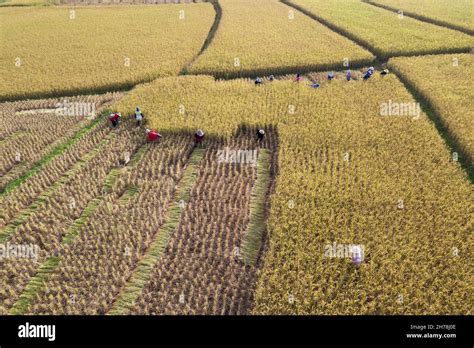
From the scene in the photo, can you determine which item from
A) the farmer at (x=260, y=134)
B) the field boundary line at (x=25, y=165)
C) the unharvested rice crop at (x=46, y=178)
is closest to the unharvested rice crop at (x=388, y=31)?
the farmer at (x=260, y=134)

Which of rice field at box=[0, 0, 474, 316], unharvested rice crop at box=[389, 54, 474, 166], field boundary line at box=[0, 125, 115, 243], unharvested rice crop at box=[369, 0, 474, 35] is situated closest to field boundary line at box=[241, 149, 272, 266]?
rice field at box=[0, 0, 474, 316]

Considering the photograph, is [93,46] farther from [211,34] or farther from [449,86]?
[449,86]

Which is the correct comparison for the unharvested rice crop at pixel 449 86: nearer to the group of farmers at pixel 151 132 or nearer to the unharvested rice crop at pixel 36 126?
the group of farmers at pixel 151 132

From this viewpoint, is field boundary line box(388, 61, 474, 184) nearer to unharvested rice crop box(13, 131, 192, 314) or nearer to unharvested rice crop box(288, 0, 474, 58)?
unharvested rice crop box(288, 0, 474, 58)

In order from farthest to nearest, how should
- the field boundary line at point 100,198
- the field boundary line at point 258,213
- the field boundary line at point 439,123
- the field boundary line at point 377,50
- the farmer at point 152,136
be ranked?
the field boundary line at point 377,50, the farmer at point 152,136, the field boundary line at point 439,123, the field boundary line at point 100,198, the field boundary line at point 258,213
